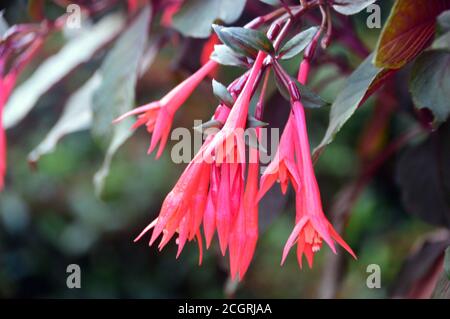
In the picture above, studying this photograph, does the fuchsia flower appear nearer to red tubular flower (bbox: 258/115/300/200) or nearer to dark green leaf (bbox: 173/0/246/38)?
red tubular flower (bbox: 258/115/300/200)

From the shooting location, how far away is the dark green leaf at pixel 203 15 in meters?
0.73

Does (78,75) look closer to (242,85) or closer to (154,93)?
(154,93)

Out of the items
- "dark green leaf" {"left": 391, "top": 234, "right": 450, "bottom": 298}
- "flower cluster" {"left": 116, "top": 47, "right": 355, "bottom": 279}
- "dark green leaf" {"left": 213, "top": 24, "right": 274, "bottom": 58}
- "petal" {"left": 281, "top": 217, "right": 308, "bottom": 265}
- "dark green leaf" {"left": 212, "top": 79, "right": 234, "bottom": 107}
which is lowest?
"dark green leaf" {"left": 391, "top": 234, "right": 450, "bottom": 298}

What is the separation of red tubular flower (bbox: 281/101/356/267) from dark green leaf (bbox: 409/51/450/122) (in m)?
0.11

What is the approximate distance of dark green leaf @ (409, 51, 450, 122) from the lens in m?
0.60

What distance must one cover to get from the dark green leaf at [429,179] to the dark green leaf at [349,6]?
38 centimetres

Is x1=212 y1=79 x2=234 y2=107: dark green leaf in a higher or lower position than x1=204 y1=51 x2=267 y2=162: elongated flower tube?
higher

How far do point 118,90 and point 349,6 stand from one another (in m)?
0.35

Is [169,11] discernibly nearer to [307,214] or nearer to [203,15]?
[203,15]

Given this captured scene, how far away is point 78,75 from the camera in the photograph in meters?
1.84

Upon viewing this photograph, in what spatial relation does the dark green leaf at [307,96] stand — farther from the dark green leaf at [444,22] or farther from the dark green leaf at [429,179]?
the dark green leaf at [429,179]

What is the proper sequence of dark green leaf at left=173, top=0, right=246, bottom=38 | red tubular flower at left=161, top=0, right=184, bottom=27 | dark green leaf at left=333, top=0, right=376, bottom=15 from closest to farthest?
dark green leaf at left=333, top=0, right=376, bottom=15
dark green leaf at left=173, top=0, right=246, bottom=38
red tubular flower at left=161, top=0, right=184, bottom=27

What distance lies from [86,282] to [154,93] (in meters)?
0.55

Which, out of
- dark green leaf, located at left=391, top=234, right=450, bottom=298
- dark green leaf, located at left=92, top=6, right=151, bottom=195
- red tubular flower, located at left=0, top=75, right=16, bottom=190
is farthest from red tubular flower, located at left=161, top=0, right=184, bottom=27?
dark green leaf, located at left=391, top=234, right=450, bottom=298
